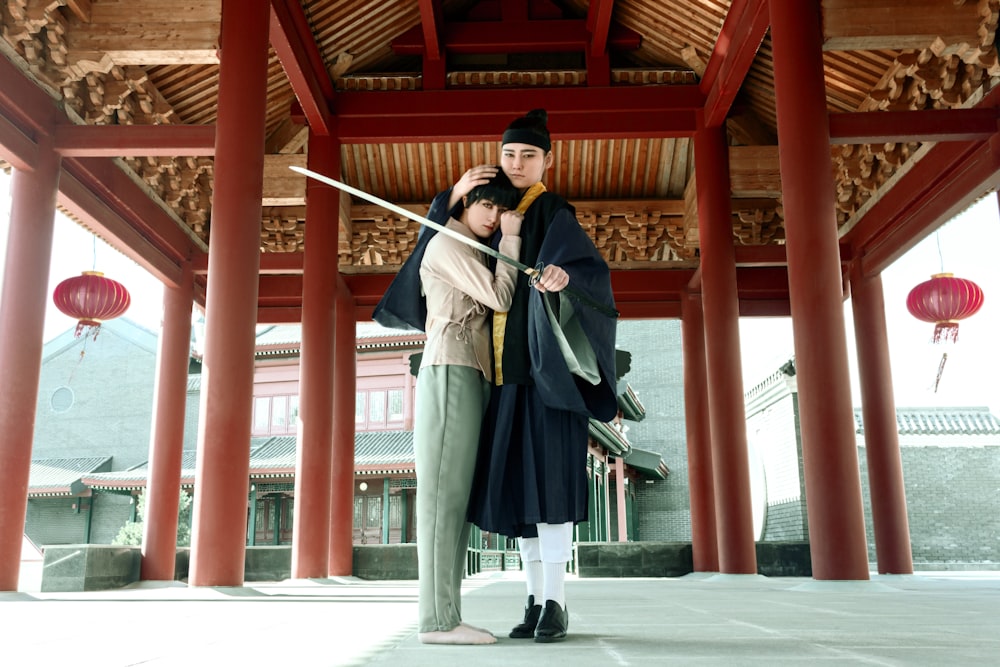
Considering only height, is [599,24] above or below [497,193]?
above

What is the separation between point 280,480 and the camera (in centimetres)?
1856

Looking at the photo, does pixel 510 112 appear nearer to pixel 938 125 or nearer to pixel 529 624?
pixel 938 125

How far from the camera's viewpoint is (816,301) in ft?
20.3

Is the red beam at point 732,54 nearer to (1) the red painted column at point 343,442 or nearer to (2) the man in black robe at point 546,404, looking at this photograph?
(1) the red painted column at point 343,442

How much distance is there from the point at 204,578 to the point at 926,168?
7558 millimetres

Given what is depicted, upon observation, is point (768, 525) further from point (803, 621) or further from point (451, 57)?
point (803, 621)

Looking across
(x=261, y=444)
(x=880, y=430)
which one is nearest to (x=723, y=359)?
(x=880, y=430)

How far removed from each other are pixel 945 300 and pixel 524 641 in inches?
376

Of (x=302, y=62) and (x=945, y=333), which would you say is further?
(x=945, y=333)

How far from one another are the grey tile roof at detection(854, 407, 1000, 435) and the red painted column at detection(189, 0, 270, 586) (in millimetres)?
13691

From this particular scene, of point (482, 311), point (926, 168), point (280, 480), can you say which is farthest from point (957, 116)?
point (280, 480)

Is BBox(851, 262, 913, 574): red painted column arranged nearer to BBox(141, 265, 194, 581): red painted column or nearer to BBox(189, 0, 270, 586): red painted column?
BBox(189, 0, 270, 586): red painted column

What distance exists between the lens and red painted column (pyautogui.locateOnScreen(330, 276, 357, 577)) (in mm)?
10633

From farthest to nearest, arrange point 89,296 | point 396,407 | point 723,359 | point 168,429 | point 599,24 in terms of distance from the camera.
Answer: point 396,407 < point 89,296 < point 168,429 < point 599,24 < point 723,359
